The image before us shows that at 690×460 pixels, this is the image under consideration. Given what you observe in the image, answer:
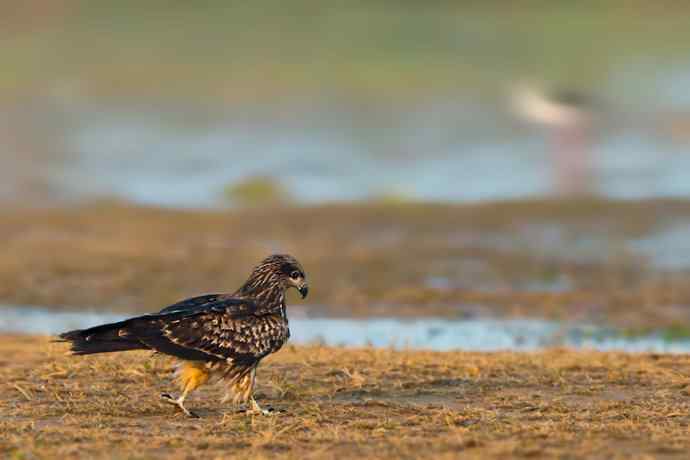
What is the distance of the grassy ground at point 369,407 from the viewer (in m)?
8.56

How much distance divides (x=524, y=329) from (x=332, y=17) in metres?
28.4

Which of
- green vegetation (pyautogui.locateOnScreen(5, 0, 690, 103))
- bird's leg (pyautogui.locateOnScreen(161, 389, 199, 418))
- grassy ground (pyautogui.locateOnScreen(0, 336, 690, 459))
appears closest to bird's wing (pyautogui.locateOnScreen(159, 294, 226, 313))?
bird's leg (pyautogui.locateOnScreen(161, 389, 199, 418))

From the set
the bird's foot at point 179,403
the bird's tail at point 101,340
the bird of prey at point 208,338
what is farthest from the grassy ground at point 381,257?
the bird's tail at point 101,340

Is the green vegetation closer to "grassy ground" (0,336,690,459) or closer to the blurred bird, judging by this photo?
the blurred bird

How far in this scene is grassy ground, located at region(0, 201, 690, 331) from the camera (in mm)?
17125

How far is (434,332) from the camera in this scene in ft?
50.3

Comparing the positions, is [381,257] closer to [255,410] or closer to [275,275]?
[275,275]

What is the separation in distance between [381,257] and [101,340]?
403 inches

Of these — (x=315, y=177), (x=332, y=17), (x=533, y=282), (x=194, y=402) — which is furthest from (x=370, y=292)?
(x=332, y=17)

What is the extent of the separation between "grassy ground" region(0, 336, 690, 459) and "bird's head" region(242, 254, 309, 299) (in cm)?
78

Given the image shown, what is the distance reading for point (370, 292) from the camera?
17.6 m

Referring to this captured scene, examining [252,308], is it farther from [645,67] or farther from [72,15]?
[72,15]

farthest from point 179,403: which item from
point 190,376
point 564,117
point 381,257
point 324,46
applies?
point 324,46

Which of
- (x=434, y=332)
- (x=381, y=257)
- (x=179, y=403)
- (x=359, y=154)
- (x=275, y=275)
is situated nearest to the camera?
(x=179, y=403)
